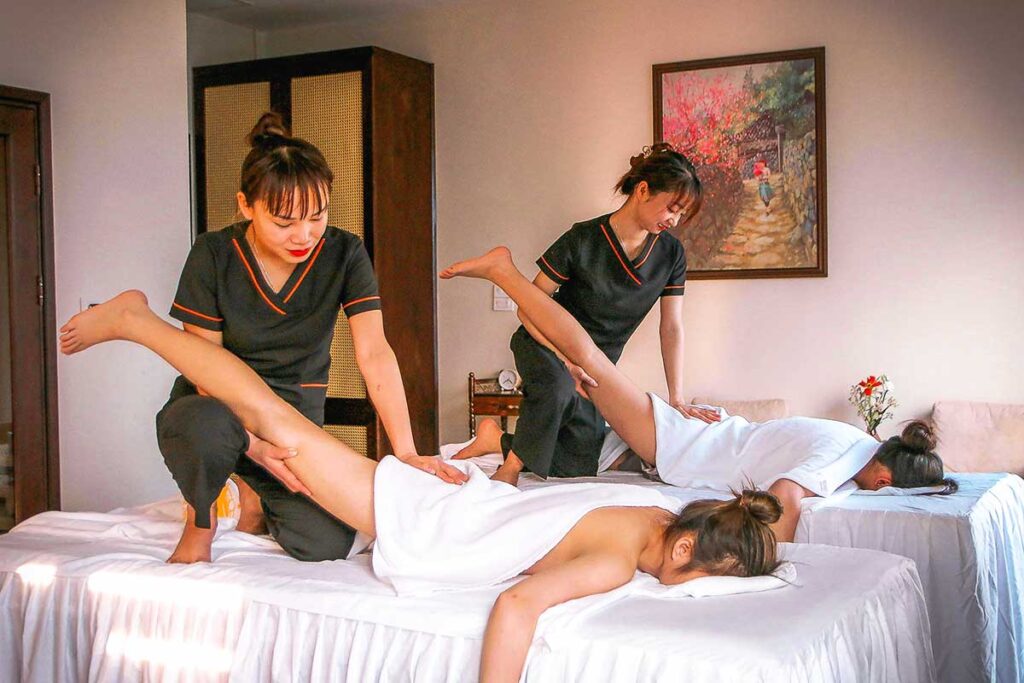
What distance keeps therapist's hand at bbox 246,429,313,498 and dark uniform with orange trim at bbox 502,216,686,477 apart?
3.51ft

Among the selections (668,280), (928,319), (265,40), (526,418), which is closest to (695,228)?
(928,319)

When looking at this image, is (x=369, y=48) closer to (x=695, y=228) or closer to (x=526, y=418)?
(x=695, y=228)

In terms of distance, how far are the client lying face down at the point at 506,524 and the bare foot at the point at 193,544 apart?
231 millimetres

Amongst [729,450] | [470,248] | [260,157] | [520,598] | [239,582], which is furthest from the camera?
[470,248]

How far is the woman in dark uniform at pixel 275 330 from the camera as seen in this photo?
2273 mm

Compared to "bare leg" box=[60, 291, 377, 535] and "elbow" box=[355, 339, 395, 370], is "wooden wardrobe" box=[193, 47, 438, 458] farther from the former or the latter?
"bare leg" box=[60, 291, 377, 535]

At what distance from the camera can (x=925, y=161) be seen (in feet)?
14.7

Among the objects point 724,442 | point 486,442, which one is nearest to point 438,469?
point 724,442

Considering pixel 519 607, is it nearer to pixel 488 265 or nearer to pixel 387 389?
pixel 387 389

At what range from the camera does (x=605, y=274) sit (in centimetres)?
336

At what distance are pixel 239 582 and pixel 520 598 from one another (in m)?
0.64

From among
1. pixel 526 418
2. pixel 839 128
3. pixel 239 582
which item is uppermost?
pixel 839 128

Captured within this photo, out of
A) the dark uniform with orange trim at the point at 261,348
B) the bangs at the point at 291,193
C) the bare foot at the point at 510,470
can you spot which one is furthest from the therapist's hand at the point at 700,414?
the bangs at the point at 291,193

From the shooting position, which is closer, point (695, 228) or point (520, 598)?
point (520, 598)
